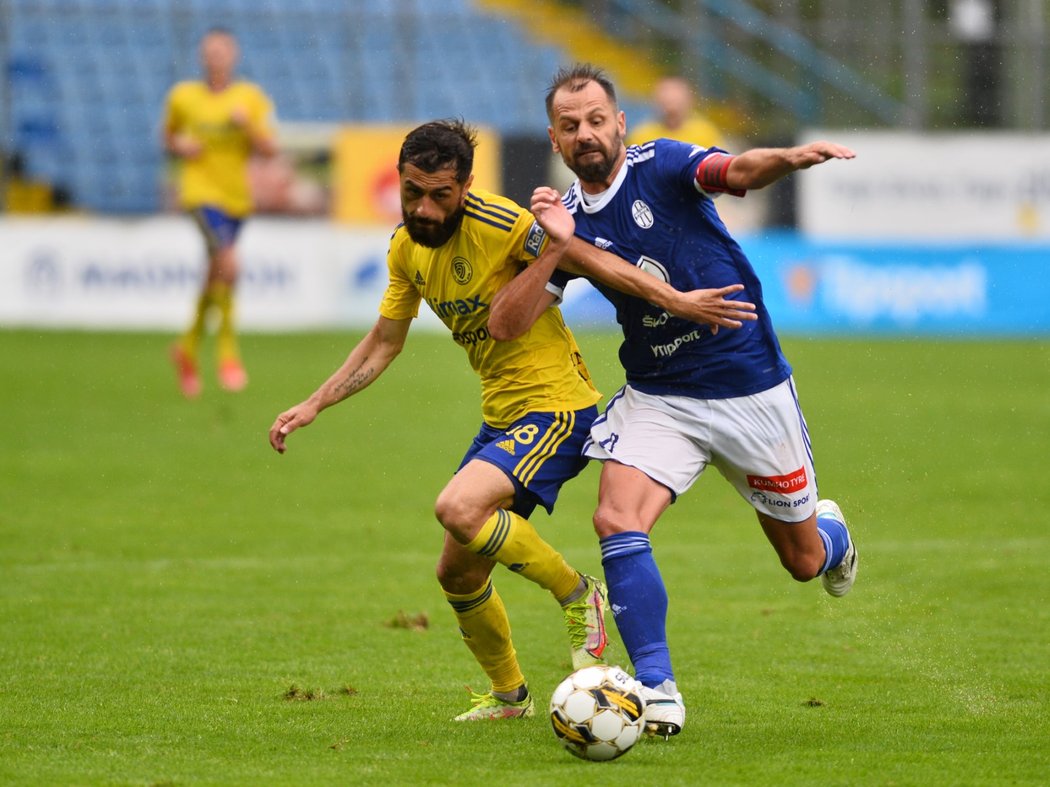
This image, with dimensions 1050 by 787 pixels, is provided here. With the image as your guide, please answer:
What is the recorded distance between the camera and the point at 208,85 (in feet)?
48.4

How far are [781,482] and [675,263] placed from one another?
856 mm

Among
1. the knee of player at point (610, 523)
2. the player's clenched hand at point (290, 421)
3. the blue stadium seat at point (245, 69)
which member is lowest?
the blue stadium seat at point (245, 69)

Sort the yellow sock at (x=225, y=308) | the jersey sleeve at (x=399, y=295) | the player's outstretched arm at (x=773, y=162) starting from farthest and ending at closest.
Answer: the yellow sock at (x=225, y=308)
the jersey sleeve at (x=399, y=295)
the player's outstretched arm at (x=773, y=162)

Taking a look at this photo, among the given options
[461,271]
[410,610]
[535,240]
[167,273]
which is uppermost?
[535,240]

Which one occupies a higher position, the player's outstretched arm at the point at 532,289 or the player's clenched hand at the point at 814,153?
the player's clenched hand at the point at 814,153

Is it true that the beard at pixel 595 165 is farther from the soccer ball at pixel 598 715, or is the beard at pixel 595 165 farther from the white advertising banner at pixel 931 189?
the white advertising banner at pixel 931 189

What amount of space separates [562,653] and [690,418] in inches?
58.8

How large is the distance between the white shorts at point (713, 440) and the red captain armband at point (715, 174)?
74 centimetres

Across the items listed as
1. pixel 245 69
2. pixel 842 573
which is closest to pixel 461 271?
pixel 842 573

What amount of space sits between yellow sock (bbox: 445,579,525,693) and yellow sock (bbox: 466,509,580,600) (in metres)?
0.18

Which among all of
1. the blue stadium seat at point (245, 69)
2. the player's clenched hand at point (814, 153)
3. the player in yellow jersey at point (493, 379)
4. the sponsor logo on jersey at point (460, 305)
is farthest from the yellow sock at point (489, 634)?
the blue stadium seat at point (245, 69)

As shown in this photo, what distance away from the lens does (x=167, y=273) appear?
19562mm

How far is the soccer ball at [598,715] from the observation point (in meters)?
4.81

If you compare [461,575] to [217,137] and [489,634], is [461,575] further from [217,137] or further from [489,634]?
[217,137]
